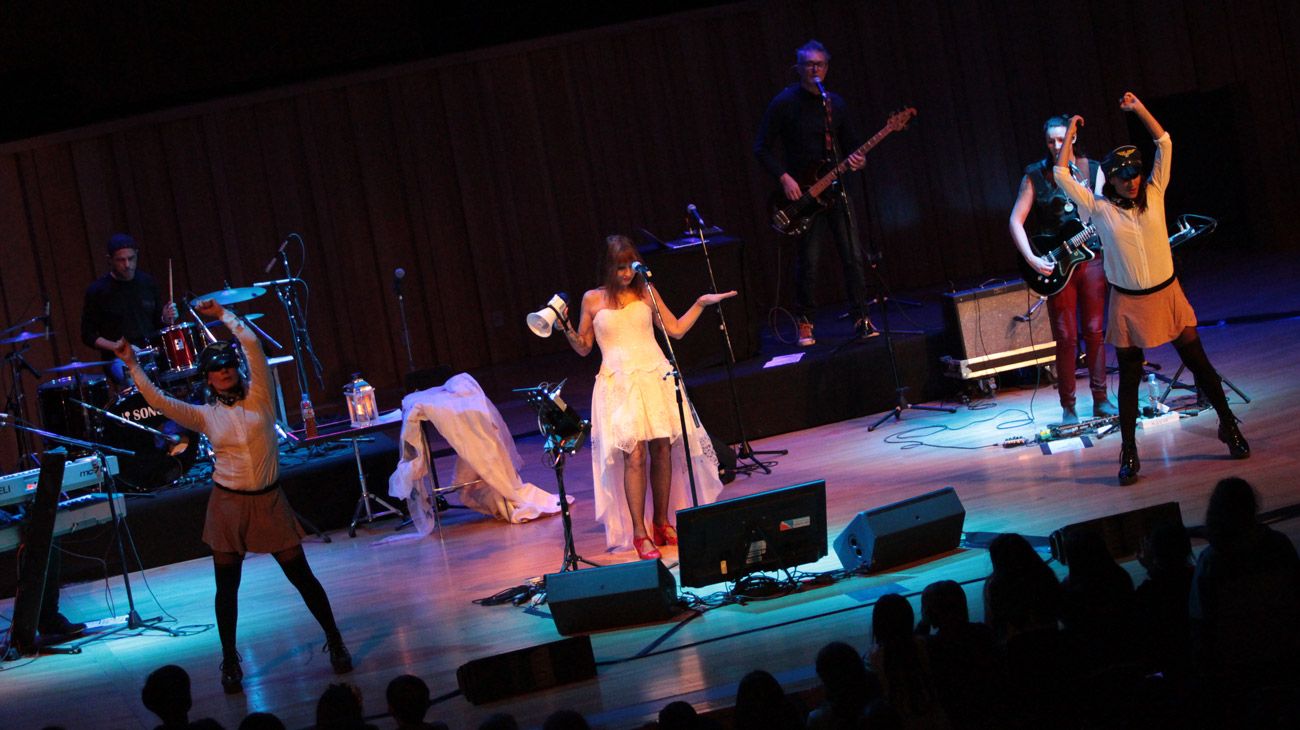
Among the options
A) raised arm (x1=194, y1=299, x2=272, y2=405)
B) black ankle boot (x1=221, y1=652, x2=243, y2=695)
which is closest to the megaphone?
raised arm (x1=194, y1=299, x2=272, y2=405)

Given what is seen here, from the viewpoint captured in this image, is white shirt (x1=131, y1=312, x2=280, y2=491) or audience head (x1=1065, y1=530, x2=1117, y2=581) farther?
white shirt (x1=131, y1=312, x2=280, y2=491)

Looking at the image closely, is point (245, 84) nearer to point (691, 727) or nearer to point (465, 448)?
point (465, 448)

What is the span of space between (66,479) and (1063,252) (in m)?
5.86

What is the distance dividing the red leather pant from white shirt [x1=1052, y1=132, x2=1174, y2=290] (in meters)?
1.25

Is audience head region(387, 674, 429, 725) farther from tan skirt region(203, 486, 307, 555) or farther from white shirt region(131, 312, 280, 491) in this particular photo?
white shirt region(131, 312, 280, 491)

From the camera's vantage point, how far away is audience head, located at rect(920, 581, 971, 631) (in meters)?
3.96

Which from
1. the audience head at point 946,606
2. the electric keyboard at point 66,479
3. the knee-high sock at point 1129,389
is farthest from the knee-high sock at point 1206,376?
the electric keyboard at point 66,479

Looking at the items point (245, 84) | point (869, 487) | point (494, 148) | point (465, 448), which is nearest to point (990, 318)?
point (869, 487)

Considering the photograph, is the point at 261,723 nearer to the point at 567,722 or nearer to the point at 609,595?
the point at 567,722

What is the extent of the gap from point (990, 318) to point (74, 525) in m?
5.95

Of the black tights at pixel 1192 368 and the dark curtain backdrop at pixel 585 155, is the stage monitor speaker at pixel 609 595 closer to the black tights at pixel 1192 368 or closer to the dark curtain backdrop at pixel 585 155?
the black tights at pixel 1192 368

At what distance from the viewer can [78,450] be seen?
870 centimetres

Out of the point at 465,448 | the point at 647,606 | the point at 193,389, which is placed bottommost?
the point at 647,606

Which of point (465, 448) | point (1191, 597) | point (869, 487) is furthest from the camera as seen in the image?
point (465, 448)
